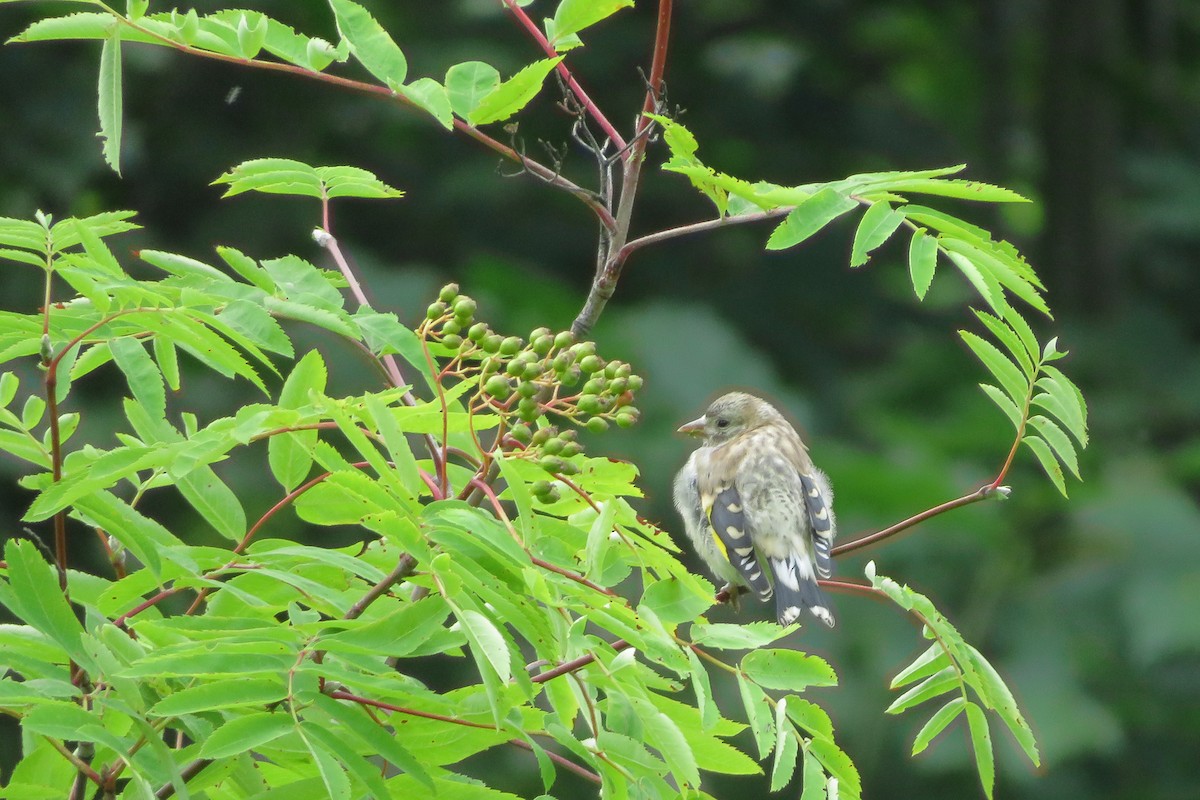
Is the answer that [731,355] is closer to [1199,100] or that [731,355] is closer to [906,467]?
[906,467]

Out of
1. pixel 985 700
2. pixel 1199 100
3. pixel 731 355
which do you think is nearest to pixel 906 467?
pixel 731 355

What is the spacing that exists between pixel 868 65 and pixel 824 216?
9.89 metres

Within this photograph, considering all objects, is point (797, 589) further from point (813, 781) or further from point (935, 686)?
point (813, 781)

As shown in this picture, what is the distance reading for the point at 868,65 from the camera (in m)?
11.7

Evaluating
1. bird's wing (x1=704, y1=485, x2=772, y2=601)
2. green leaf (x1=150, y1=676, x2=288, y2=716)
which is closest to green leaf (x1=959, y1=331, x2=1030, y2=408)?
green leaf (x1=150, y1=676, x2=288, y2=716)

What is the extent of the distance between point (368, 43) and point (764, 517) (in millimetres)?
1996

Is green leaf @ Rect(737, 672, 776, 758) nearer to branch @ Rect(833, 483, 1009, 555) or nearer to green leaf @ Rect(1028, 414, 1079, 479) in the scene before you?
branch @ Rect(833, 483, 1009, 555)

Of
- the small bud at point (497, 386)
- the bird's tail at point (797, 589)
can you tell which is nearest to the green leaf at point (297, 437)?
the small bud at point (497, 386)

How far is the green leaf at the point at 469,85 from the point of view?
92.6 inches

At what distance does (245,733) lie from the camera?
186cm

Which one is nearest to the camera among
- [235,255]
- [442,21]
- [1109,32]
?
[235,255]

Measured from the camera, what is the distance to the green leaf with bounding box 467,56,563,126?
2223 mm

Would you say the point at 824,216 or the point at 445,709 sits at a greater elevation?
the point at 824,216

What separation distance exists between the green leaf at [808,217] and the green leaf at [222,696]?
879mm
